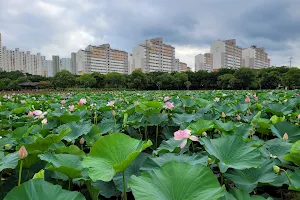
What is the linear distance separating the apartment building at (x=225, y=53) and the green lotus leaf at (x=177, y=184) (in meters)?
87.5

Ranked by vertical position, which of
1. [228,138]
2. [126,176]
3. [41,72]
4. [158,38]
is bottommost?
[126,176]

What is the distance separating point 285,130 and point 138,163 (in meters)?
0.96

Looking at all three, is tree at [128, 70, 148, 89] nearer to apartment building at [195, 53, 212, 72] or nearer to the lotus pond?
the lotus pond

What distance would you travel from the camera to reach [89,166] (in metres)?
Answer: 0.83

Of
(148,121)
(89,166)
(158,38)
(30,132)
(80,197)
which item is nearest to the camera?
(80,197)

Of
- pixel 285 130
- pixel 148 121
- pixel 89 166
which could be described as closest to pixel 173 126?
pixel 148 121

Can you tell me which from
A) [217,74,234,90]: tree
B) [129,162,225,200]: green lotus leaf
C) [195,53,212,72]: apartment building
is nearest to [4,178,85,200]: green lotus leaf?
[129,162,225,200]: green lotus leaf

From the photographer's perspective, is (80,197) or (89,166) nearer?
(80,197)

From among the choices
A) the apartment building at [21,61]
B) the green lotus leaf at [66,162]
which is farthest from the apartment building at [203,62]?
the green lotus leaf at [66,162]

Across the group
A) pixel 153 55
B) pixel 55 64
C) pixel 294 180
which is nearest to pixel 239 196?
pixel 294 180

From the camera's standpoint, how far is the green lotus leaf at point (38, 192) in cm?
62

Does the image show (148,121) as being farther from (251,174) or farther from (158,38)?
(158,38)

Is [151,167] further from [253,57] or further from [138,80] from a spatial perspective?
[253,57]

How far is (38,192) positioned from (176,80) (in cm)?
4500
